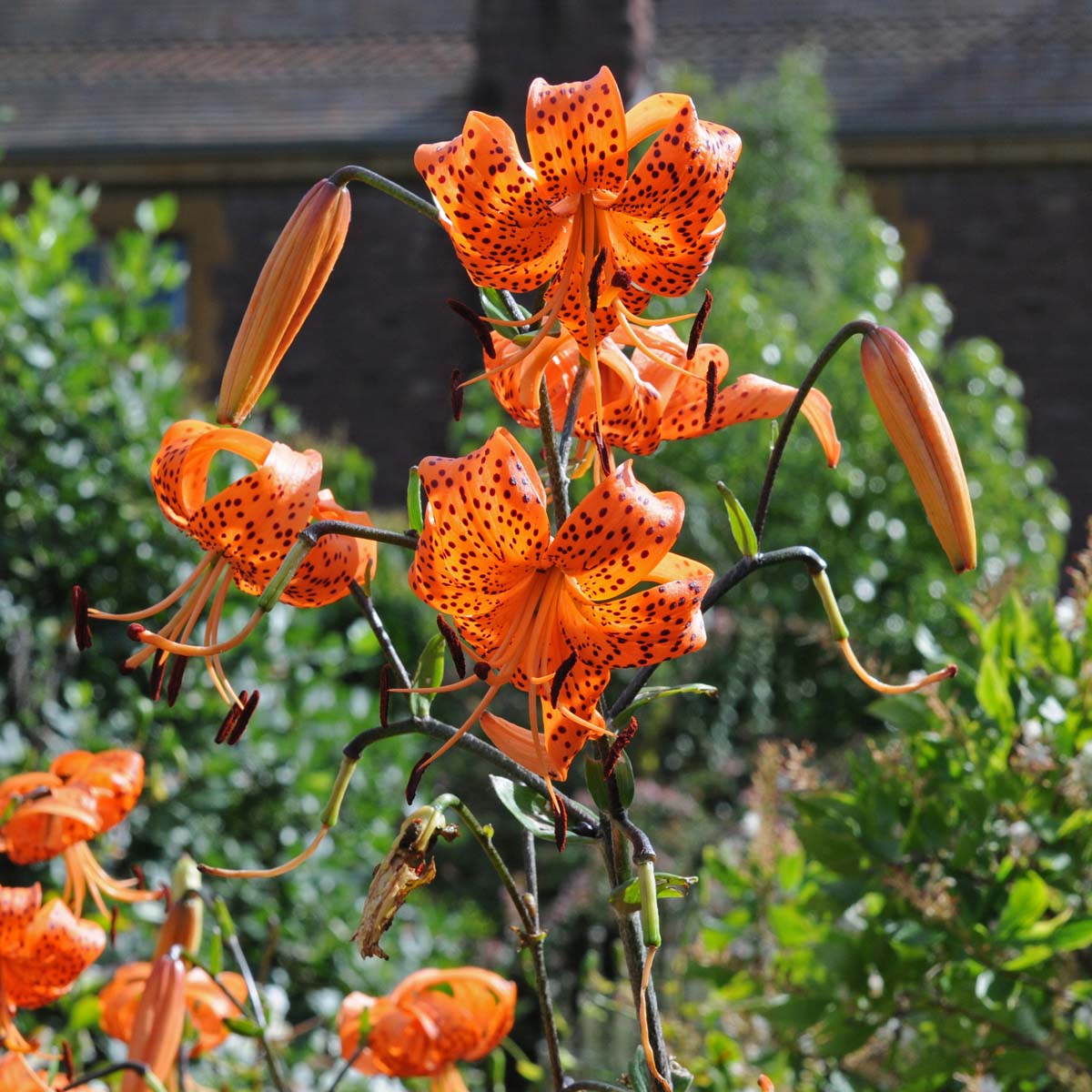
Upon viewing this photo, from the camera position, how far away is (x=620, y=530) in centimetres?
77

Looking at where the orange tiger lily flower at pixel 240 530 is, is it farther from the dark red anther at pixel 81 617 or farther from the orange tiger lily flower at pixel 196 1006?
the orange tiger lily flower at pixel 196 1006

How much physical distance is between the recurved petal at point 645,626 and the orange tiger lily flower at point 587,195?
109 millimetres

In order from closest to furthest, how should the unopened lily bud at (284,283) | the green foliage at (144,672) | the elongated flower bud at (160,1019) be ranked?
the unopened lily bud at (284,283) → the elongated flower bud at (160,1019) → the green foliage at (144,672)

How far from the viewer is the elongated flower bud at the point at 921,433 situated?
0.82 metres

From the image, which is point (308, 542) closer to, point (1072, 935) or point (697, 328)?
point (697, 328)

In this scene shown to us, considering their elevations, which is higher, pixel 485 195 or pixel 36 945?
pixel 485 195

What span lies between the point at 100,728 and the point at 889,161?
645 cm

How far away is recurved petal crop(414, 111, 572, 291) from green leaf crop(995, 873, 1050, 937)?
792 mm

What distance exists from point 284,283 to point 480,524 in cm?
19

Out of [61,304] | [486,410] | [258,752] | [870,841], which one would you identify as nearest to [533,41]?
[486,410]

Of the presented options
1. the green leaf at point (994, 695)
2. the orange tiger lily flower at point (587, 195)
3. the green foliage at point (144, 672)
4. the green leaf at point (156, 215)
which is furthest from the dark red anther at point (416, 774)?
the green leaf at point (156, 215)

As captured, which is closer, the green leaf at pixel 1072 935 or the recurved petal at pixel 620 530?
the recurved petal at pixel 620 530

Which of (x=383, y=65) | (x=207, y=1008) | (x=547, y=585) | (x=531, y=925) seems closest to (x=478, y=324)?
(x=547, y=585)

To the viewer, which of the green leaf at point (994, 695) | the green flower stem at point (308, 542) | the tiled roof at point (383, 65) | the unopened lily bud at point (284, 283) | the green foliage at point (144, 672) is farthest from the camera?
the tiled roof at point (383, 65)
